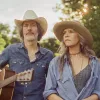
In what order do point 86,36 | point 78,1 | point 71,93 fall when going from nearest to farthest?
point 71,93, point 86,36, point 78,1

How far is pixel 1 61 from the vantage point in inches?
186

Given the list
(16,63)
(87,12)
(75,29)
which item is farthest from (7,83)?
(87,12)

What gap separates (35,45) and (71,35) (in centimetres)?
63

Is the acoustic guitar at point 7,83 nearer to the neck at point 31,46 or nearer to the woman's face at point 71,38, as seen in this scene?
the neck at point 31,46

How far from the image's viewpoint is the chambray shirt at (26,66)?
4.58 metres

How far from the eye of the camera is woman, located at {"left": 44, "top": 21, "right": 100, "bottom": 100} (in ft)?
13.4

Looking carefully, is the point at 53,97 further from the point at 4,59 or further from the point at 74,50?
the point at 4,59

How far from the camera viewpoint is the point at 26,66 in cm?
462

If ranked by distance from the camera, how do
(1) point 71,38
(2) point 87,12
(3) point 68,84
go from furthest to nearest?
(2) point 87,12 < (1) point 71,38 < (3) point 68,84

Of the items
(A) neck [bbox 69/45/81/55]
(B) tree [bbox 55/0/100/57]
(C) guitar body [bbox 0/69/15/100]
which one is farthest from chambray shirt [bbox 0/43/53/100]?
(B) tree [bbox 55/0/100/57]

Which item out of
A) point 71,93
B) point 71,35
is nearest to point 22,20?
point 71,35

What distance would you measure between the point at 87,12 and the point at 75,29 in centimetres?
1906

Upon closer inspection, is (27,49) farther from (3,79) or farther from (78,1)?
(78,1)

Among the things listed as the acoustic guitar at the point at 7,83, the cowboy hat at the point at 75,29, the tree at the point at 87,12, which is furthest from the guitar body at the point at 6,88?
the tree at the point at 87,12
